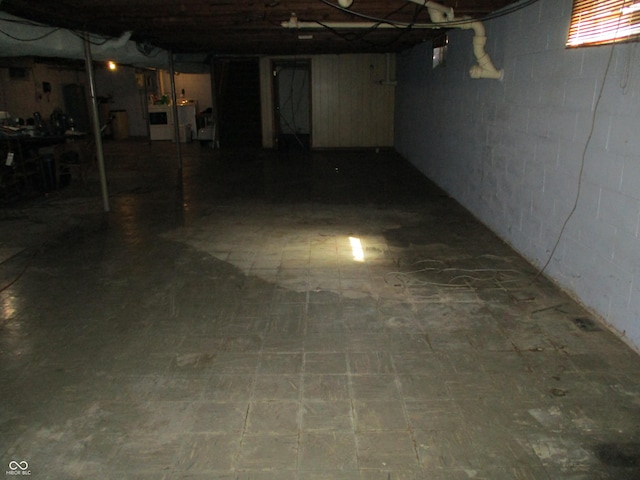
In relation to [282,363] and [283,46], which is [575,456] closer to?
[282,363]

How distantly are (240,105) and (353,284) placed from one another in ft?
34.5

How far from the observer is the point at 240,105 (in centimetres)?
1324

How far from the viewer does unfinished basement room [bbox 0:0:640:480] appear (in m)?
2.13

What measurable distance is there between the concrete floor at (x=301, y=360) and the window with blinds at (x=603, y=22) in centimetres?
176

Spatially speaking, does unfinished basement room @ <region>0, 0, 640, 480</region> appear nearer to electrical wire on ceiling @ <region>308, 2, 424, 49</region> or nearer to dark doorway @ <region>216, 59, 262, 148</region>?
electrical wire on ceiling @ <region>308, 2, 424, 49</region>

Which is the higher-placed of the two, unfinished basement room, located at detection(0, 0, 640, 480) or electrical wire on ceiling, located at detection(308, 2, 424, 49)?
electrical wire on ceiling, located at detection(308, 2, 424, 49)

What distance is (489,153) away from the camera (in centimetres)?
527

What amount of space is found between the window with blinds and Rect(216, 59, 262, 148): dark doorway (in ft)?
33.6

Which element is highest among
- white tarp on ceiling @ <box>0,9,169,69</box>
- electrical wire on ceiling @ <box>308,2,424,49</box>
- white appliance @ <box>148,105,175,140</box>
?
electrical wire on ceiling @ <box>308,2,424,49</box>

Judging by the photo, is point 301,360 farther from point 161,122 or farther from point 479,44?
point 161,122

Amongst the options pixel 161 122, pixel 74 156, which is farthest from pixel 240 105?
pixel 74 156

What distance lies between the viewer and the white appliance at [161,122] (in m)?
13.9

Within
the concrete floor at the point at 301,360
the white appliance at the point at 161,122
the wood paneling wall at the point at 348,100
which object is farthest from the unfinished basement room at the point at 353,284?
the white appliance at the point at 161,122

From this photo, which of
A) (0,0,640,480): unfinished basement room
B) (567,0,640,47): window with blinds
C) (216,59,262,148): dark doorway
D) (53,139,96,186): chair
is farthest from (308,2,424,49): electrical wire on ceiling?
(216,59,262,148): dark doorway
